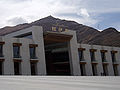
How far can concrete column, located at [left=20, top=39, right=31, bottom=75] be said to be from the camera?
38594mm

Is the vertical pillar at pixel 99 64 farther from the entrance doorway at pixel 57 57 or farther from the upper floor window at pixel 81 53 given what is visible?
the entrance doorway at pixel 57 57

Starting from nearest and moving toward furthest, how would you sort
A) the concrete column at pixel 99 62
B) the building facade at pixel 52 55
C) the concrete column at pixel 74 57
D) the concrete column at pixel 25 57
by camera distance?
1. the building facade at pixel 52 55
2. the concrete column at pixel 25 57
3. the concrete column at pixel 74 57
4. the concrete column at pixel 99 62

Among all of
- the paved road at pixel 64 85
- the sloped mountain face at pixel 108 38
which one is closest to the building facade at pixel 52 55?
the paved road at pixel 64 85

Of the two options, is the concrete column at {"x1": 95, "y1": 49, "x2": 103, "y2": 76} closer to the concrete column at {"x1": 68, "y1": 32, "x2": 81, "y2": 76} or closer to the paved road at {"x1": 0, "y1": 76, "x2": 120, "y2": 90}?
the concrete column at {"x1": 68, "y1": 32, "x2": 81, "y2": 76}

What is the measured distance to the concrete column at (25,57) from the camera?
38.6 m

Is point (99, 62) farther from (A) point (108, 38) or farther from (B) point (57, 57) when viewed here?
(A) point (108, 38)

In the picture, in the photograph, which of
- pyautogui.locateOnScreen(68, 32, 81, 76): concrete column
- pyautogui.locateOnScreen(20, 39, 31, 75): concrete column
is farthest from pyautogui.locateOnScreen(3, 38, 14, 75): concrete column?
pyautogui.locateOnScreen(68, 32, 81, 76): concrete column

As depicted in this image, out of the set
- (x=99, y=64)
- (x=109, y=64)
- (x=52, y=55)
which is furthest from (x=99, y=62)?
(x=52, y=55)

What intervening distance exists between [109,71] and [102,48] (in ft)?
20.6

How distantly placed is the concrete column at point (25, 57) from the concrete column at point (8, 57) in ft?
6.54

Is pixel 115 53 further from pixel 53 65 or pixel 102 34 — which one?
pixel 102 34

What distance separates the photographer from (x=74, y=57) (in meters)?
46.7

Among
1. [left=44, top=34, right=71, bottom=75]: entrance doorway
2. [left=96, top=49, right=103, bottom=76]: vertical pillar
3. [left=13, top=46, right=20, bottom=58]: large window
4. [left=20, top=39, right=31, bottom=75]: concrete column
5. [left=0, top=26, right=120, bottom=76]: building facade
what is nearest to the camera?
[left=0, top=26, right=120, bottom=76]: building facade

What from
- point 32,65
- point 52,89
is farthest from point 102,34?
point 52,89
